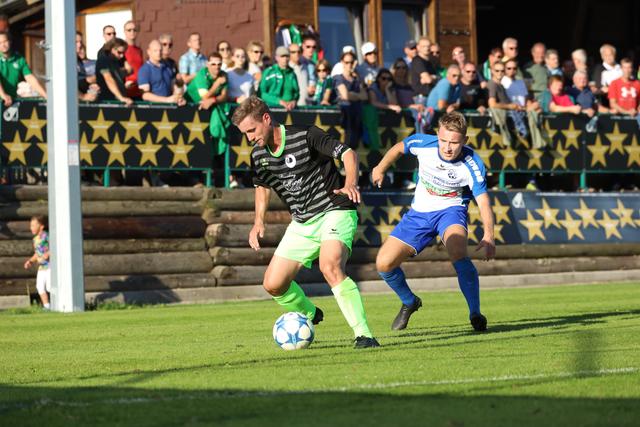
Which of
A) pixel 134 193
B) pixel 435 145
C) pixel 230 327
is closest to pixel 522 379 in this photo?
pixel 435 145

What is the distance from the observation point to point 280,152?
1049cm

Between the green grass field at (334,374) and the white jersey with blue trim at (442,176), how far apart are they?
124 centimetres

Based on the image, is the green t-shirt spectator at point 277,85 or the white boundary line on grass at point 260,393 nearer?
the white boundary line on grass at point 260,393

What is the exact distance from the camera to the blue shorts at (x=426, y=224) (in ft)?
39.9

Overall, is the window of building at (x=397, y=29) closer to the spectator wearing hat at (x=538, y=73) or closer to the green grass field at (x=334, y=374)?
the spectator wearing hat at (x=538, y=73)

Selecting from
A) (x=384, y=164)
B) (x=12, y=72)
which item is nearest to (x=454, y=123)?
(x=384, y=164)

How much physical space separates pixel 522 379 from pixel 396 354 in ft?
6.12

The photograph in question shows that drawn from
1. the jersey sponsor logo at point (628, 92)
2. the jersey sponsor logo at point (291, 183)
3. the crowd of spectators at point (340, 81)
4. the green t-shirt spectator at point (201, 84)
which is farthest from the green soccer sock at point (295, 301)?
the jersey sponsor logo at point (628, 92)

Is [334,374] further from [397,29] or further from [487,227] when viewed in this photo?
[397,29]

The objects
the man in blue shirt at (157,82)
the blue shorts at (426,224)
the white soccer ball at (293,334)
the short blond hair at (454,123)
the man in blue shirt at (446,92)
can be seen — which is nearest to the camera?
the white soccer ball at (293,334)

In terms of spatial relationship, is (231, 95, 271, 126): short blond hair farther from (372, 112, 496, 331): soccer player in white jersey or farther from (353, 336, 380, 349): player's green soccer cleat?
(353, 336, 380, 349): player's green soccer cleat

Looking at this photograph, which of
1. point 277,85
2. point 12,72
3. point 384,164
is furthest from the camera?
point 277,85

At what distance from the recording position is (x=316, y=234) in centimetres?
1070

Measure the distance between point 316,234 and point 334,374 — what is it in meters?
2.63
